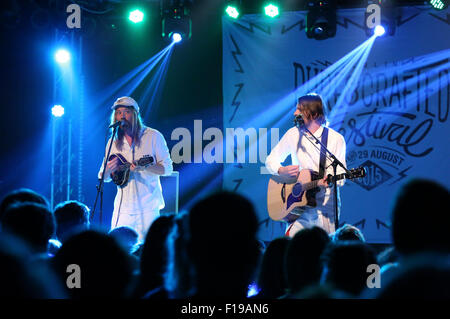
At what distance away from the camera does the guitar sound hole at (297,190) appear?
5.57m

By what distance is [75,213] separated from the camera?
4.25 m

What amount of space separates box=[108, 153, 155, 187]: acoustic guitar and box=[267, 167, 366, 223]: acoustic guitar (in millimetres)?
1469

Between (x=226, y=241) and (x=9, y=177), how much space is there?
8.03 meters

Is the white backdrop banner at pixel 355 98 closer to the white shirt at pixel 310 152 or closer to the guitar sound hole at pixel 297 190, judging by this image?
the white shirt at pixel 310 152

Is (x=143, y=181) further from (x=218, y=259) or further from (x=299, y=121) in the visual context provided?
(x=218, y=259)

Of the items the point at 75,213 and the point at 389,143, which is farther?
the point at 389,143

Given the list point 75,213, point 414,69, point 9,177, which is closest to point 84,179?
point 9,177

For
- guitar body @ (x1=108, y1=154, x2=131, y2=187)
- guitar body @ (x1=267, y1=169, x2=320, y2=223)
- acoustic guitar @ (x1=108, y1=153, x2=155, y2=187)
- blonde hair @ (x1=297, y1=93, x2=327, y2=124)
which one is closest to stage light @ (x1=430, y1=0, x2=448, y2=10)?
blonde hair @ (x1=297, y1=93, x2=327, y2=124)

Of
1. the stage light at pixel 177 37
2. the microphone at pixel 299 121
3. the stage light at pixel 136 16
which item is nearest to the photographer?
the microphone at pixel 299 121

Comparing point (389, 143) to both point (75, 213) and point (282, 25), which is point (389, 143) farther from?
point (75, 213)

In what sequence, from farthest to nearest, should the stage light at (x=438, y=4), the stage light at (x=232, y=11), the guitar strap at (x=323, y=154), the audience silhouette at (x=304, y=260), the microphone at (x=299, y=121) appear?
1. the stage light at (x=232, y=11)
2. the stage light at (x=438, y=4)
3. the microphone at (x=299, y=121)
4. the guitar strap at (x=323, y=154)
5. the audience silhouette at (x=304, y=260)

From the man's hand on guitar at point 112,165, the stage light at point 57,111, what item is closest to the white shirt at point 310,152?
the man's hand on guitar at point 112,165

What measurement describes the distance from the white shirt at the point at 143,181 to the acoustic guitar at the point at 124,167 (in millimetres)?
67
